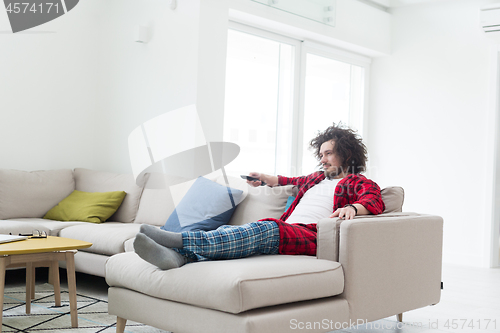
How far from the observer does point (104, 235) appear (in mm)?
3117

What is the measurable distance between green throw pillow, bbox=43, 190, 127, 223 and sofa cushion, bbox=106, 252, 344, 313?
156cm

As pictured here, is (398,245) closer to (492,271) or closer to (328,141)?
(328,141)

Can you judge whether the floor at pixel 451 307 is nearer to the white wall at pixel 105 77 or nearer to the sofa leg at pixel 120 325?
the sofa leg at pixel 120 325

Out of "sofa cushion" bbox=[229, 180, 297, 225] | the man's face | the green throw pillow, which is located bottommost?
the green throw pillow

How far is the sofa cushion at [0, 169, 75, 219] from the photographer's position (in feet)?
12.0

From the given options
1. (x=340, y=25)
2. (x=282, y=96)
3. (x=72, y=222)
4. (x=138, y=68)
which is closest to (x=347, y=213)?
(x=72, y=222)

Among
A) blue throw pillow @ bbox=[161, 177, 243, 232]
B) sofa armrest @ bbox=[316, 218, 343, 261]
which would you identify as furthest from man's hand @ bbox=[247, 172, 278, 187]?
sofa armrest @ bbox=[316, 218, 343, 261]

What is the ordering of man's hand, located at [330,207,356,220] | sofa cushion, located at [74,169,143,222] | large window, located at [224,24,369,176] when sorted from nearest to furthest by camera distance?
man's hand, located at [330,207,356,220] < sofa cushion, located at [74,169,143,222] < large window, located at [224,24,369,176]

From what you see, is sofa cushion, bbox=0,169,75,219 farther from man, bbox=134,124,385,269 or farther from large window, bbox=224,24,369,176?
man, bbox=134,124,385,269

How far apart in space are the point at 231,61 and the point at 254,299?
9.84 ft

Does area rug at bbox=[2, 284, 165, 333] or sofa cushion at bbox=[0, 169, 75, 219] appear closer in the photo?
area rug at bbox=[2, 284, 165, 333]

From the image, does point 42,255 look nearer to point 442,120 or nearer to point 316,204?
point 316,204

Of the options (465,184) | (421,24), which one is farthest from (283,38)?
(465,184)

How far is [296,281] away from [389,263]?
1.93ft
